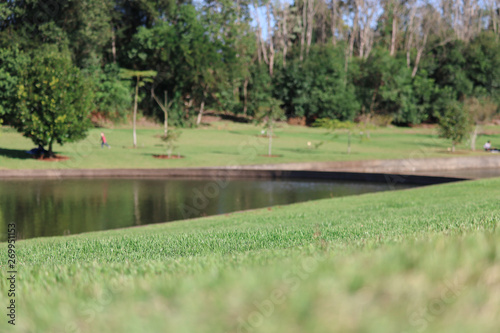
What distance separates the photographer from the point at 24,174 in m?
27.2

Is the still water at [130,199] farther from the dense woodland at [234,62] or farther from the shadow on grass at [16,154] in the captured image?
the dense woodland at [234,62]

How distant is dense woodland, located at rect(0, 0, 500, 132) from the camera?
174ft

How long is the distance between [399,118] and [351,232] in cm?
7320

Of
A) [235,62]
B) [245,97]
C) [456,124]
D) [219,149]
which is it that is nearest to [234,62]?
[235,62]

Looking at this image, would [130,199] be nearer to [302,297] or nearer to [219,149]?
[302,297]

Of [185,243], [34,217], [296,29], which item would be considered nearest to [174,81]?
[296,29]

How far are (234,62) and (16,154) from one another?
38.8m

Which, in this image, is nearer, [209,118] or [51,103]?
[51,103]

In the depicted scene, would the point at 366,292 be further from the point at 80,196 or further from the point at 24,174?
the point at 24,174

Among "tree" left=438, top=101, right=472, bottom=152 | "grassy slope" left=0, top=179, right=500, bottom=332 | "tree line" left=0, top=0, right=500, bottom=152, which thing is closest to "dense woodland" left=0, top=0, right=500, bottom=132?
"tree line" left=0, top=0, right=500, bottom=152

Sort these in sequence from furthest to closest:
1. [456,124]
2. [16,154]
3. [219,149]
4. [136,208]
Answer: [219,149] < [456,124] < [16,154] < [136,208]

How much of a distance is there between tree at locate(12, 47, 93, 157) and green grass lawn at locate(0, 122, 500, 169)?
6.52ft

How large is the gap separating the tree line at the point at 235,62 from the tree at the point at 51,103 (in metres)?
16.2

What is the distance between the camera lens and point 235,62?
2739 inches
